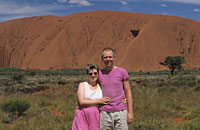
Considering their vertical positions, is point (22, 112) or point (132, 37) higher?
point (132, 37)

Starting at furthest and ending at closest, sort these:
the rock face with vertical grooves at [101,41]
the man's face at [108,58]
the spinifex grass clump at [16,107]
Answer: the rock face with vertical grooves at [101,41] < the spinifex grass clump at [16,107] < the man's face at [108,58]

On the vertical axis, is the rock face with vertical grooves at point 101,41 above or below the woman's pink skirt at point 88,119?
above

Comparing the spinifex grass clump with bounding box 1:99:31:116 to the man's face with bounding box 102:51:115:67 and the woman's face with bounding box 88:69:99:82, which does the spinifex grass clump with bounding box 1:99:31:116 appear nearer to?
the woman's face with bounding box 88:69:99:82

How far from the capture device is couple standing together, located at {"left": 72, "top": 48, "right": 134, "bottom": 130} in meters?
3.55

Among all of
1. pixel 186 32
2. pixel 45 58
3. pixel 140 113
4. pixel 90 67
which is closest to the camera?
pixel 90 67

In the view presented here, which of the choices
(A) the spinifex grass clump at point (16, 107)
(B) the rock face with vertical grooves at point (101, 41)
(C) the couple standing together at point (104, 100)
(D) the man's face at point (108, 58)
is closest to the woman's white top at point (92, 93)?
(C) the couple standing together at point (104, 100)

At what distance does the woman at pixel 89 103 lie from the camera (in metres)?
3.53

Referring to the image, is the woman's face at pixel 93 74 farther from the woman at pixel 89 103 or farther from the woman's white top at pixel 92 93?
the woman's white top at pixel 92 93

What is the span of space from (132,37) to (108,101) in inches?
2671

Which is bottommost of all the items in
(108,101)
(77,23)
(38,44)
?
(108,101)

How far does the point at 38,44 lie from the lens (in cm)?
7375

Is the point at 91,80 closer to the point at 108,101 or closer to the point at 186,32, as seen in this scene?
the point at 108,101

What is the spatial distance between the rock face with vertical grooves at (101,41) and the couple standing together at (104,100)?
58013 millimetres

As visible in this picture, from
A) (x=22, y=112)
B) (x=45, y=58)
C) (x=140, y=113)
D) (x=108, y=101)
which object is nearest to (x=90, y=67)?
(x=108, y=101)
